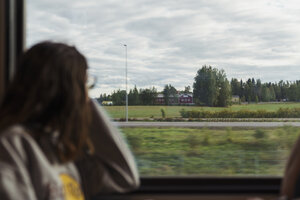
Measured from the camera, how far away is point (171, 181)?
1.36 m

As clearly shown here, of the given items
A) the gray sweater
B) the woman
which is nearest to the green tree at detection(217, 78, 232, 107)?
the gray sweater

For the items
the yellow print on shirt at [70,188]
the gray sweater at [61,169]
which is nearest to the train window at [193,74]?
the gray sweater at [61,169]

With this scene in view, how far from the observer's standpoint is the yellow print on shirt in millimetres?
916

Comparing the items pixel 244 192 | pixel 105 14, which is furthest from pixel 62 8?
pixel 244 192

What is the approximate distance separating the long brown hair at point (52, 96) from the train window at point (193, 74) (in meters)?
0.52

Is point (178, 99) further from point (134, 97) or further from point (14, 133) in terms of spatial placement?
A: point (14, 133)

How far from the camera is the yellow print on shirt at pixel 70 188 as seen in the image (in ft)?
3.00

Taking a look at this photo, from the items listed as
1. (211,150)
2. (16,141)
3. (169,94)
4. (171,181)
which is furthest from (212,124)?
(16,141)

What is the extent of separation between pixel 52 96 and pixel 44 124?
0.26 ft

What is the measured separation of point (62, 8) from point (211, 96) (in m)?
0.80

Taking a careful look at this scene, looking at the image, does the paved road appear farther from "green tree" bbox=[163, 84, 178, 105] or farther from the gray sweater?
the gray sweater

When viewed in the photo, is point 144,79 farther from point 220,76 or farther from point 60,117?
point 60,117

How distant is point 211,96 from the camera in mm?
1572

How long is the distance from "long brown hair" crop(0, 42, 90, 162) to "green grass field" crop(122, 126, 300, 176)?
54 cm
